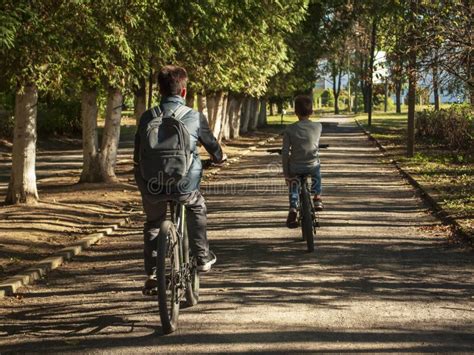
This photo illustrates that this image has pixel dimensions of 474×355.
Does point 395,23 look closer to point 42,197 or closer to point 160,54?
point 160,54

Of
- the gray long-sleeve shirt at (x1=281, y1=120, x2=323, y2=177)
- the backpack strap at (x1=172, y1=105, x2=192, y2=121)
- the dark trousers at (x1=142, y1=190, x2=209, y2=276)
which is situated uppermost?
the backpack strap at (x1=172, y1=105, x2=192, y2=121)

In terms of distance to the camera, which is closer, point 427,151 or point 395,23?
point 395,23

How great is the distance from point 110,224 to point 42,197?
4.67 m

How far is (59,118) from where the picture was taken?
41.9 metres

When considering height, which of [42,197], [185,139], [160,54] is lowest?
[42,197]

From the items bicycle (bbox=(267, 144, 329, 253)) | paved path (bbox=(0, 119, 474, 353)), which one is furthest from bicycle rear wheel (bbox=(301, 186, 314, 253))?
paved path (bbox=(0, 119, 474, 353))

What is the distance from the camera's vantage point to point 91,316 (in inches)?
281

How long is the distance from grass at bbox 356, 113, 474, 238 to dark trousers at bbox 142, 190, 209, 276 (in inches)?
202

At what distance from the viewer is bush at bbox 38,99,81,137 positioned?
40906 mm

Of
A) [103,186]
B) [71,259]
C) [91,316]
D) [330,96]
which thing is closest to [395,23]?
[103,186]

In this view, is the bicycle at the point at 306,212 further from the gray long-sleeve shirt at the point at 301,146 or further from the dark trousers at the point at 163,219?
the dark trousers at the point at 163,219

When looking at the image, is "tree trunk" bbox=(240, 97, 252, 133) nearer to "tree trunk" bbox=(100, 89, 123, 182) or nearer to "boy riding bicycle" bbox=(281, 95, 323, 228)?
"tree trunk" bbox=(100, 89, 123, 182)

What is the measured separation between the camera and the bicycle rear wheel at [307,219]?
33.3 feet

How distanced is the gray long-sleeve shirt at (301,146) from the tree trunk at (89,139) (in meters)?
9.76
